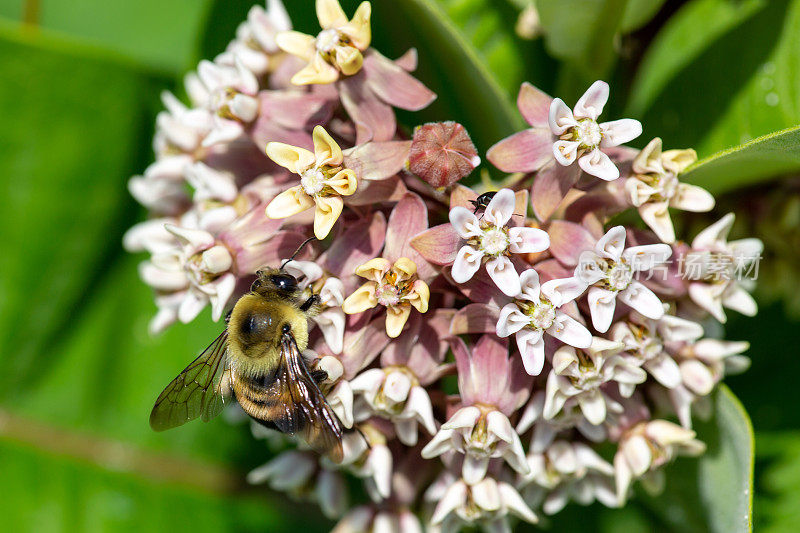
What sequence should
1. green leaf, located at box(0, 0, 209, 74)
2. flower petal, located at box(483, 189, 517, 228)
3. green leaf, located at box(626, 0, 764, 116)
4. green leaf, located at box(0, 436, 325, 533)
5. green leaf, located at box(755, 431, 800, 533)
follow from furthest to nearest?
1. green leaf, located at box(0, 0, 209, 74)
2. green leaf, located at box(0, 436, 325, 533)
3. green leaf, located at box(755, 431, 800, 533)
4. green leaf, located at box(626, 0, 764, 116)
5. flower petal, located at box(483, 189, 517, 228)

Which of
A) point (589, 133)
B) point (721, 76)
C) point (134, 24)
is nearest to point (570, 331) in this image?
point (589, 133)

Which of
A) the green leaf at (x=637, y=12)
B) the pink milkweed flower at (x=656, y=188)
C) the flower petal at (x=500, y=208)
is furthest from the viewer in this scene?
the green leaf at (x=637, y=12)

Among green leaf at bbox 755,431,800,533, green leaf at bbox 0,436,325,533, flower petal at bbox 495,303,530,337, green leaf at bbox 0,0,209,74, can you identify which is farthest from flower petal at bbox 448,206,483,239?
green leaf at bbox 0,0,209,74

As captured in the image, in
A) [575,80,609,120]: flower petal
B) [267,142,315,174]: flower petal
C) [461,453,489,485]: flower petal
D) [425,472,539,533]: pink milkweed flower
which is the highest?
[575,80,609,120]: flower petal

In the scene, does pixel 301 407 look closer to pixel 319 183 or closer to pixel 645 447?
pixel 319 183

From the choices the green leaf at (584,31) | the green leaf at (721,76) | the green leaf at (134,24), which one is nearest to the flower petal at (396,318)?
the green leaf at (584,31)

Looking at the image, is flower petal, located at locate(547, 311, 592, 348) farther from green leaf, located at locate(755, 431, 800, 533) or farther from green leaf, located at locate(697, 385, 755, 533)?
green leaf, located at locate(755, 431, 800, 533)

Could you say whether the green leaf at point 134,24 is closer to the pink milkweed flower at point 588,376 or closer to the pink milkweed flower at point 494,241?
the pink milkweed flower at point 494,241
